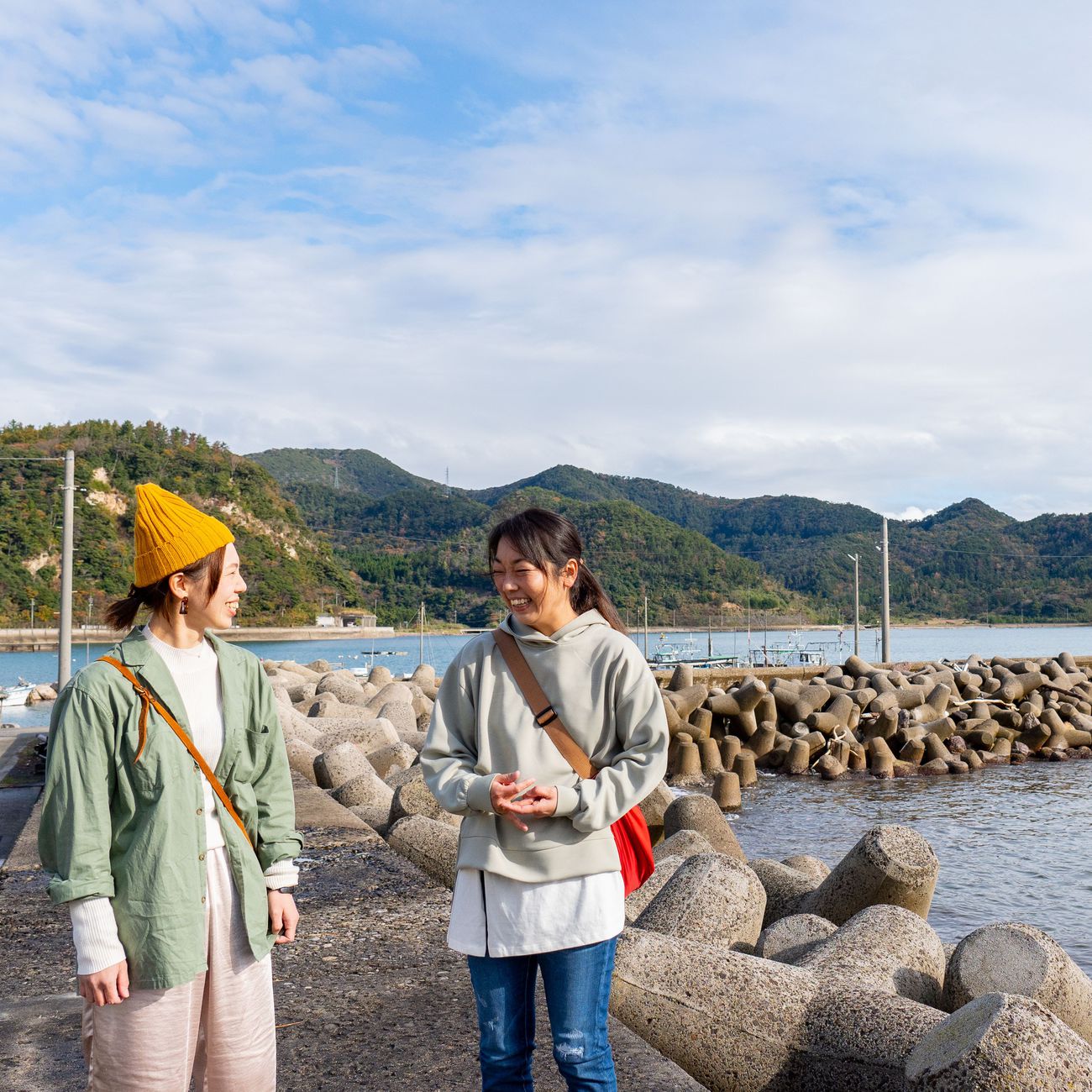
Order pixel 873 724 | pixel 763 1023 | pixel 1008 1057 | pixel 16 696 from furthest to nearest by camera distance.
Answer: pixel 16 696, pixel 873 724, pixel 763 1023, pixel 1008 1057

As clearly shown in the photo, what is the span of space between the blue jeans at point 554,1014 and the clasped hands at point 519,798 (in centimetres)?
35

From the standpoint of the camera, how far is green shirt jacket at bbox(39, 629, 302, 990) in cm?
239

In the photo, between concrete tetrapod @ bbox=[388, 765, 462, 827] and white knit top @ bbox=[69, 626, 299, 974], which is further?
concrete tetrapod @ bbox=[388, 765, 462, 827]

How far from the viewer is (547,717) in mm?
2707

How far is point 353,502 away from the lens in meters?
174

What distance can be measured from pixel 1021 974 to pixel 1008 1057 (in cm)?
216

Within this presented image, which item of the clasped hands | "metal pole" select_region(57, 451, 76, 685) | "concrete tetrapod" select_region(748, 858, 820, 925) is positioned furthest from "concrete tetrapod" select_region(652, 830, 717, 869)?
"metal pole" select_region(57, 451, 76, 685)

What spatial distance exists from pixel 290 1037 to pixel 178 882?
177cm

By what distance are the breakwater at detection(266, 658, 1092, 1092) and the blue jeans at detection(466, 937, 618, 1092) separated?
1212 millimetres

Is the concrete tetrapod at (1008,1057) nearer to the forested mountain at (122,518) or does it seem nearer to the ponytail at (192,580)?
the ponytail at (192,580)

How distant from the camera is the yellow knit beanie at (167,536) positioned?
266 centimetres

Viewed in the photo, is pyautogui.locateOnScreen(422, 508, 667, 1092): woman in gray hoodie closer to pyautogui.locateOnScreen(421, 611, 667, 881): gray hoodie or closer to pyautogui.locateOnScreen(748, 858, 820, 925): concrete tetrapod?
pyautogui.locateOnScreen(421, 611, 667, 881): gray hoodie

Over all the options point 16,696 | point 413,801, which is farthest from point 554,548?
point 16,696

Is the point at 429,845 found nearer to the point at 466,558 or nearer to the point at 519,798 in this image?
the point at 519,798
